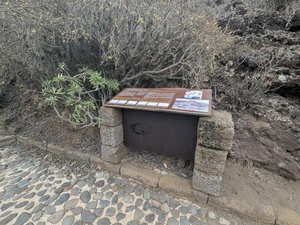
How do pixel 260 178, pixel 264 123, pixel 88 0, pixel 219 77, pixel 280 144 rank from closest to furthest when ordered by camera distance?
pixel 88 0, pixel 260 178, pixel 280 144, pixel 264 123, pixel 219 77

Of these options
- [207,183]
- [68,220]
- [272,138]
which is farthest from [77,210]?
[272,138]

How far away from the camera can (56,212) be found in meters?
1.77

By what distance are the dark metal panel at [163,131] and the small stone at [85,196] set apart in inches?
34.3

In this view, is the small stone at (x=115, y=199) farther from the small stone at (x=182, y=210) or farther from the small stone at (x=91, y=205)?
the small stone at (x=182, y=210)

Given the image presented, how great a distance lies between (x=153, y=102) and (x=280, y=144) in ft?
6.93

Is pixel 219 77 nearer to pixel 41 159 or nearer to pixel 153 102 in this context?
pixel 153 102

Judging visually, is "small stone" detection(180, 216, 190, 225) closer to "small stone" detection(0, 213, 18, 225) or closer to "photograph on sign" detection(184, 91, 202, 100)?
"photograph on sign" detection(184, 91, 202, 100)

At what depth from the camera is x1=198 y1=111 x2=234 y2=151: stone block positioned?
62.4 inches

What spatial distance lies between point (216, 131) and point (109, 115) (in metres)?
1.34

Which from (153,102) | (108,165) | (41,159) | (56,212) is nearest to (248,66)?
(153,102)

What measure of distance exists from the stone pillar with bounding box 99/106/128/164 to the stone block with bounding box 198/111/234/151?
3.66 ft

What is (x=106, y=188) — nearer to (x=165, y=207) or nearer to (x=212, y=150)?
(x=165, y=207)

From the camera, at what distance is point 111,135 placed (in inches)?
85.4

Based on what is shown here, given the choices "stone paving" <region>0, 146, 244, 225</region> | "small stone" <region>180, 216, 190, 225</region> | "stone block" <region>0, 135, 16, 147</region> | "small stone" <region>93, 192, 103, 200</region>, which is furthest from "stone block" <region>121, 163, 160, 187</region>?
"stone block" <region>0, 135, 16, 147</region>
